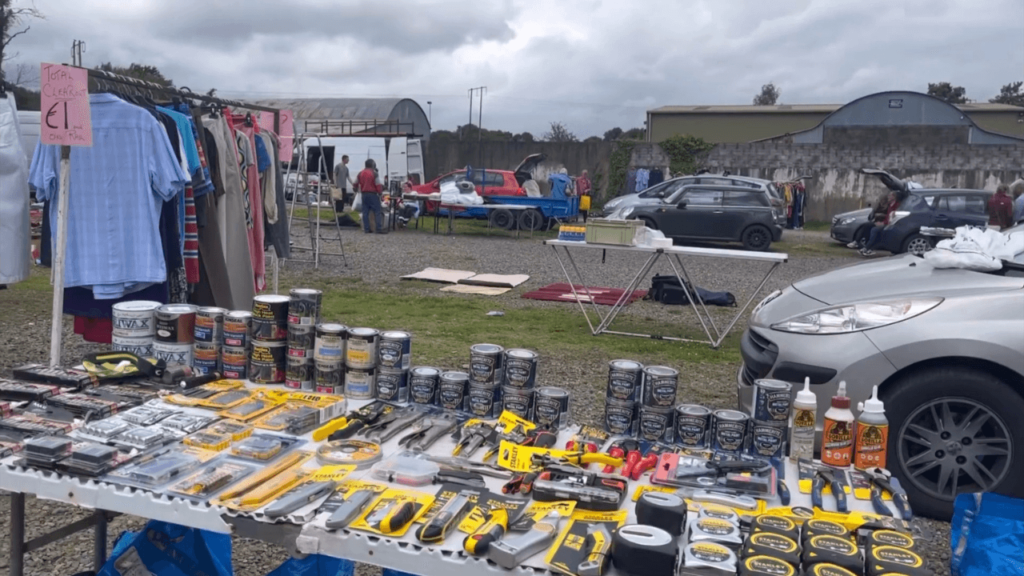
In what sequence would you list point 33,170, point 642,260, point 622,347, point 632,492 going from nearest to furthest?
1. point 632,492
2. point 33,170
3. point 622,347
4. point 642,260

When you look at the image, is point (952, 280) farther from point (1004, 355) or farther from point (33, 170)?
point (33, 170)

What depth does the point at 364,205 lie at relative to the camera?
60.7 ft

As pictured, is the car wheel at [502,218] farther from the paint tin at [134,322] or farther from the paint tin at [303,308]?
the paint tin at [303,308]

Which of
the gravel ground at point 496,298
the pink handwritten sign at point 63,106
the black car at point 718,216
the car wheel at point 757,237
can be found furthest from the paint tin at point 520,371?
the car wheel at point 757,237

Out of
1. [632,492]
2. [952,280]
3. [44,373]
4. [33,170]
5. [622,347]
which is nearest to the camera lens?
[632,492]

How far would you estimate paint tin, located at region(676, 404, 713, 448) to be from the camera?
2695 millimetres

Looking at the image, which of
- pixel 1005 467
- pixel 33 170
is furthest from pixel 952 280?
pixel 33 170

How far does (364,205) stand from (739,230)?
8.33 meters

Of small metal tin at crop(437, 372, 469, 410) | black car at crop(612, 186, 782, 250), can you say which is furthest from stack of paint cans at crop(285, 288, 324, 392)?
black car at crop(612, 186, 782, 250)

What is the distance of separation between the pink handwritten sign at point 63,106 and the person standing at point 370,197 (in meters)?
13.3

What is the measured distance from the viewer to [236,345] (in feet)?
10.4

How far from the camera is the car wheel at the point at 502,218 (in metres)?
19.8

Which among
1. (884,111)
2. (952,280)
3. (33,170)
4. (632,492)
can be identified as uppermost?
(884,111)

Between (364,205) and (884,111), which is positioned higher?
(884,111)
